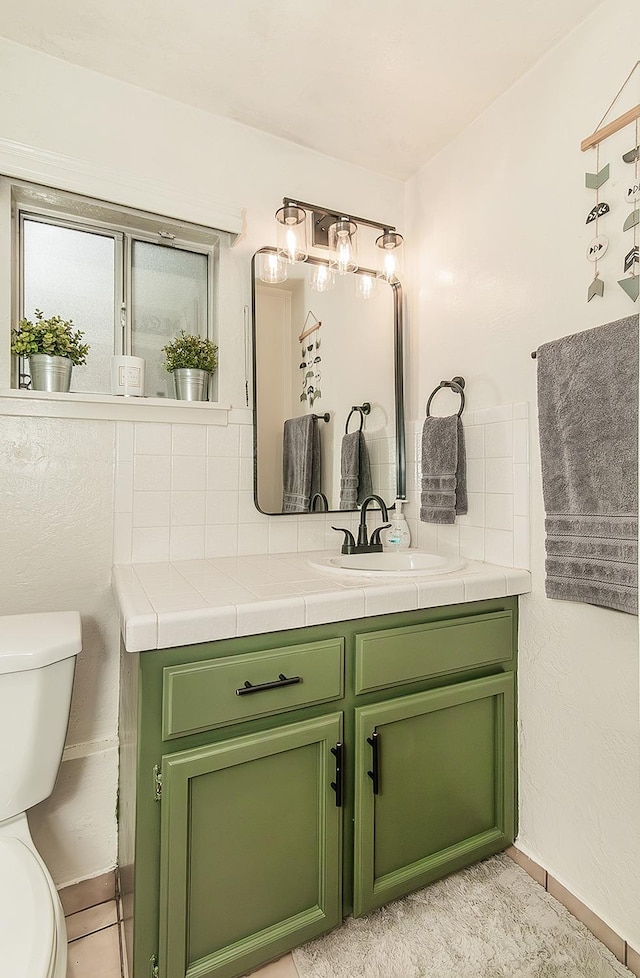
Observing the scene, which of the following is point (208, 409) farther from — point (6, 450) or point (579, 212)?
point (579, 212)

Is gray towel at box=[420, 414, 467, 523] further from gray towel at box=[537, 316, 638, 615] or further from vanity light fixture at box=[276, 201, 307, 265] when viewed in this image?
vanity light fixture at box=[276, 201, 307, 265]

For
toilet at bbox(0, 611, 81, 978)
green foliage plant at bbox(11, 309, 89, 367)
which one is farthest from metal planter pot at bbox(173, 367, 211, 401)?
toilet at bbox(0, 611, 81, 978)

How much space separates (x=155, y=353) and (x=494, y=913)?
1863 mm

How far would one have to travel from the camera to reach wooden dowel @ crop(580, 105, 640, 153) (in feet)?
3.87

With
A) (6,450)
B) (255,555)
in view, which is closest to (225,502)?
(255,555)

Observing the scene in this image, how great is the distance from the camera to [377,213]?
1968mm

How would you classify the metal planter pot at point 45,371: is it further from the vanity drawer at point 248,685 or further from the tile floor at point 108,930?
the tile floor at point 108,930

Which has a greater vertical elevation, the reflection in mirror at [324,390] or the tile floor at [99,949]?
the reflection in mirror at [324,390]

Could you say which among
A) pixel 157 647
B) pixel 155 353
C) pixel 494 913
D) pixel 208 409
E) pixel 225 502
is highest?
pixel 155 353

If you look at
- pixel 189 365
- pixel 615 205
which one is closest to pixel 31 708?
pixel 189 365

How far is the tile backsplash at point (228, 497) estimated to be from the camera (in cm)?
152

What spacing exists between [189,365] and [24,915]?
133 centimetres

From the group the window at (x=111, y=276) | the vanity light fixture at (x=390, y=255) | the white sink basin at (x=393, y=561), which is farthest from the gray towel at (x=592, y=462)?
the window at (x=111, y=276)

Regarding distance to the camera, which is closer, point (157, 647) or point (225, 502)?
point (157, 647)
